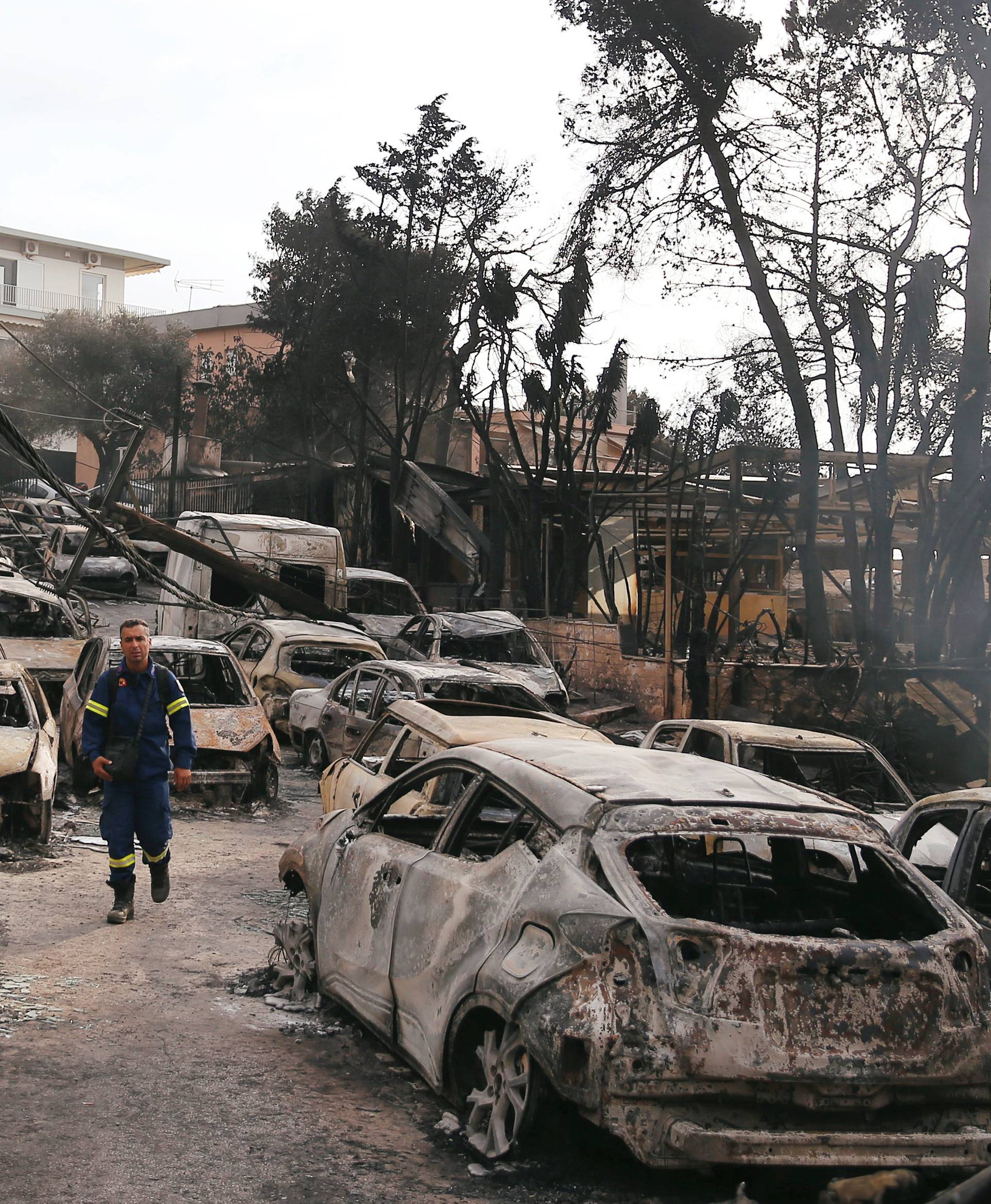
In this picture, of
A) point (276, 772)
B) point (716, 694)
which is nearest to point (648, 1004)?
point (276, 772)

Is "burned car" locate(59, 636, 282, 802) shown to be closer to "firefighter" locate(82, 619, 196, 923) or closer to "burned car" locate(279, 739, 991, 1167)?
"firefighter" locate(82, 619, 196, 923)

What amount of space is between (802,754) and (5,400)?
155 ft

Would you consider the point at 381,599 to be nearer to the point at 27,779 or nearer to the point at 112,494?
the point at 112,494

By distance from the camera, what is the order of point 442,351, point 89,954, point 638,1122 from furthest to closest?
point 442,351 < point 89,954 < point 638,1122

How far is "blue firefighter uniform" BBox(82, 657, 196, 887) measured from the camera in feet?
24.9

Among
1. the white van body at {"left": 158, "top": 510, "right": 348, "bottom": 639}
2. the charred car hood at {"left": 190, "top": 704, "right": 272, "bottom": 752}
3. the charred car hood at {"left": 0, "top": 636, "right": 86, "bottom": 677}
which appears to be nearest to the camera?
the charred car hood at {"left": 190, "top": 704, "right": 272, "bottom": 752}

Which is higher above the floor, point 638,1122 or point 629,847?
point 629,847

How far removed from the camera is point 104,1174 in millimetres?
4070

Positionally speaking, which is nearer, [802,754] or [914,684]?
[802,754]

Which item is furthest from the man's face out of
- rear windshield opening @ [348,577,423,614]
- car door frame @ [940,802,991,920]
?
rear windshield opening @ [348,577,423,614]

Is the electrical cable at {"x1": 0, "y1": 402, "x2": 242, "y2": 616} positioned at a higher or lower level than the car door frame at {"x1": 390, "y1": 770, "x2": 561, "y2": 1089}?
higher

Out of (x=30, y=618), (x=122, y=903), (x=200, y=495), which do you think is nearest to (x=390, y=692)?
(x=122, y=903)

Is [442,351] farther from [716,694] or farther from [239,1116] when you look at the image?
[239,1116]

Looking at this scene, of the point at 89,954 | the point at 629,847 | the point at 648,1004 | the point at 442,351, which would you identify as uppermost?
the point at 442,351
